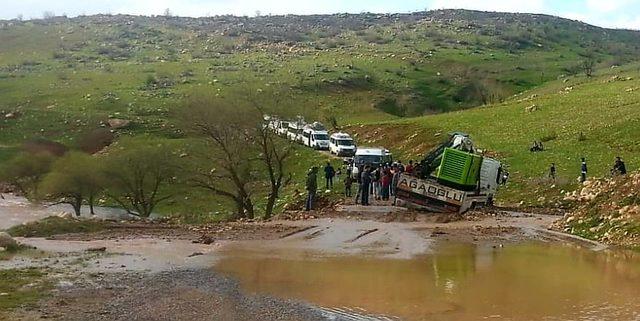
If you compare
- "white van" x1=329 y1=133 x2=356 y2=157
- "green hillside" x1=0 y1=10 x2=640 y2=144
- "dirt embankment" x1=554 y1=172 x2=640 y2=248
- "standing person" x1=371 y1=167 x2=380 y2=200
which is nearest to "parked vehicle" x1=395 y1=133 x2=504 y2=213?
"standing person" x1=371 y1=167 x2=380 y2=200

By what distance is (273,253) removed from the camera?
2536 cm

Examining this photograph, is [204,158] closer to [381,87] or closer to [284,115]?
[284,115]

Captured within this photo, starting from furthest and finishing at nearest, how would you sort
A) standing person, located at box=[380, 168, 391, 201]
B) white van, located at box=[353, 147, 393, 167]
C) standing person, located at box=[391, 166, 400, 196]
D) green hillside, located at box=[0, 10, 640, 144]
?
1. green hillside, located at box=[0, 10, 640, 144]
2. white van, located at box=[353, 147, 393, 167]
3. standing person, located at box=[380, 168, 391, 201]
4. standing person, located at box=[391, 166, 400, 196]

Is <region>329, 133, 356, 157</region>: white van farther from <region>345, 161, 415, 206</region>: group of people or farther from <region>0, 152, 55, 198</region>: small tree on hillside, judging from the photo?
<region>0, 152, 55, 198</region>: small tree on hillside

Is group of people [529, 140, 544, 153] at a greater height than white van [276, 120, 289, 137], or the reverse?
white van [276, 120, 289, 137]

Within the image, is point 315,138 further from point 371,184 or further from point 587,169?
point 587,169

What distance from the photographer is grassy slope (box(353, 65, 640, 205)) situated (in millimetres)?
39156

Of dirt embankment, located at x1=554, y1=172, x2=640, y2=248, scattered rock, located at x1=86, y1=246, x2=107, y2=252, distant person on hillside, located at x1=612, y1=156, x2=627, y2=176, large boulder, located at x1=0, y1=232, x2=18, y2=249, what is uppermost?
distant person on hillside, located at x1=612, y1=156, x2=627, y2=176

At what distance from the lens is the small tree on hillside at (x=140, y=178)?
160 feet

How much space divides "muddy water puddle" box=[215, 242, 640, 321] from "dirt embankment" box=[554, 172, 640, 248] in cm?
149

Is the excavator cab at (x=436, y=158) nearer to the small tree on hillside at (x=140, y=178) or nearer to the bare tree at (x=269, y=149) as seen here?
the bare tree at (x=269, y=149)

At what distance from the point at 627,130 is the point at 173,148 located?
31.2 metres

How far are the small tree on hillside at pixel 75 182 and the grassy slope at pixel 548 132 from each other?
20.4m

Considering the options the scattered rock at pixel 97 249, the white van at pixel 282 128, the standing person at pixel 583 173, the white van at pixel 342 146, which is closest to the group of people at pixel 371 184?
the white van at pixel 282 128
